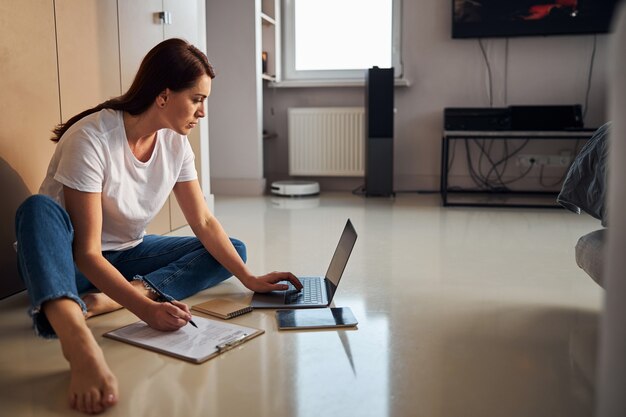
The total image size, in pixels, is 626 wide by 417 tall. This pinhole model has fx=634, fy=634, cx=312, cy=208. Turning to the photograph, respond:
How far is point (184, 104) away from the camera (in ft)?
5.36

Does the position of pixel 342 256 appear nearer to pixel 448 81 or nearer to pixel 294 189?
pixel 294 189

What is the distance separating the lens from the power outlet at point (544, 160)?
455 centimetres

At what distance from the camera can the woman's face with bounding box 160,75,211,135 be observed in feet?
5.34

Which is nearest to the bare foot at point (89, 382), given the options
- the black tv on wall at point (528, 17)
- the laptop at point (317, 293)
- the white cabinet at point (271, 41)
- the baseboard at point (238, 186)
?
the laptop at point (317, 293)

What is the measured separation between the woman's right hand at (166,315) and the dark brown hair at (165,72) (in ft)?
1.77

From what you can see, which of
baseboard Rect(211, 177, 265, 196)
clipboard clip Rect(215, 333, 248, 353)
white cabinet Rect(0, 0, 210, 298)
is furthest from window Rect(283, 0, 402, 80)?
clipboard clip Rect(215, 333, 248, 353)

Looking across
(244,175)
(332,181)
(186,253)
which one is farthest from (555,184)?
(186,253)

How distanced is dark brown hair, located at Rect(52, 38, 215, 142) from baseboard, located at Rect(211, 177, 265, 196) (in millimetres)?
3045

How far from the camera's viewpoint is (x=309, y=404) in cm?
121

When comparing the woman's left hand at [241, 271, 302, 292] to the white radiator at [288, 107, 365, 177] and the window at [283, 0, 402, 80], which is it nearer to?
the white radiator at [288, 107, 365, 177]

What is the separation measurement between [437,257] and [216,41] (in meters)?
2.81

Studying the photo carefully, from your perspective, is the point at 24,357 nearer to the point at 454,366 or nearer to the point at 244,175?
the point at 454,366

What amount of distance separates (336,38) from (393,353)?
3819 mm

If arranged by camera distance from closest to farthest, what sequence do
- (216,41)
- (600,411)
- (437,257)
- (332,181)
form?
(600,411), (437,257), (216,41), (332,181)
